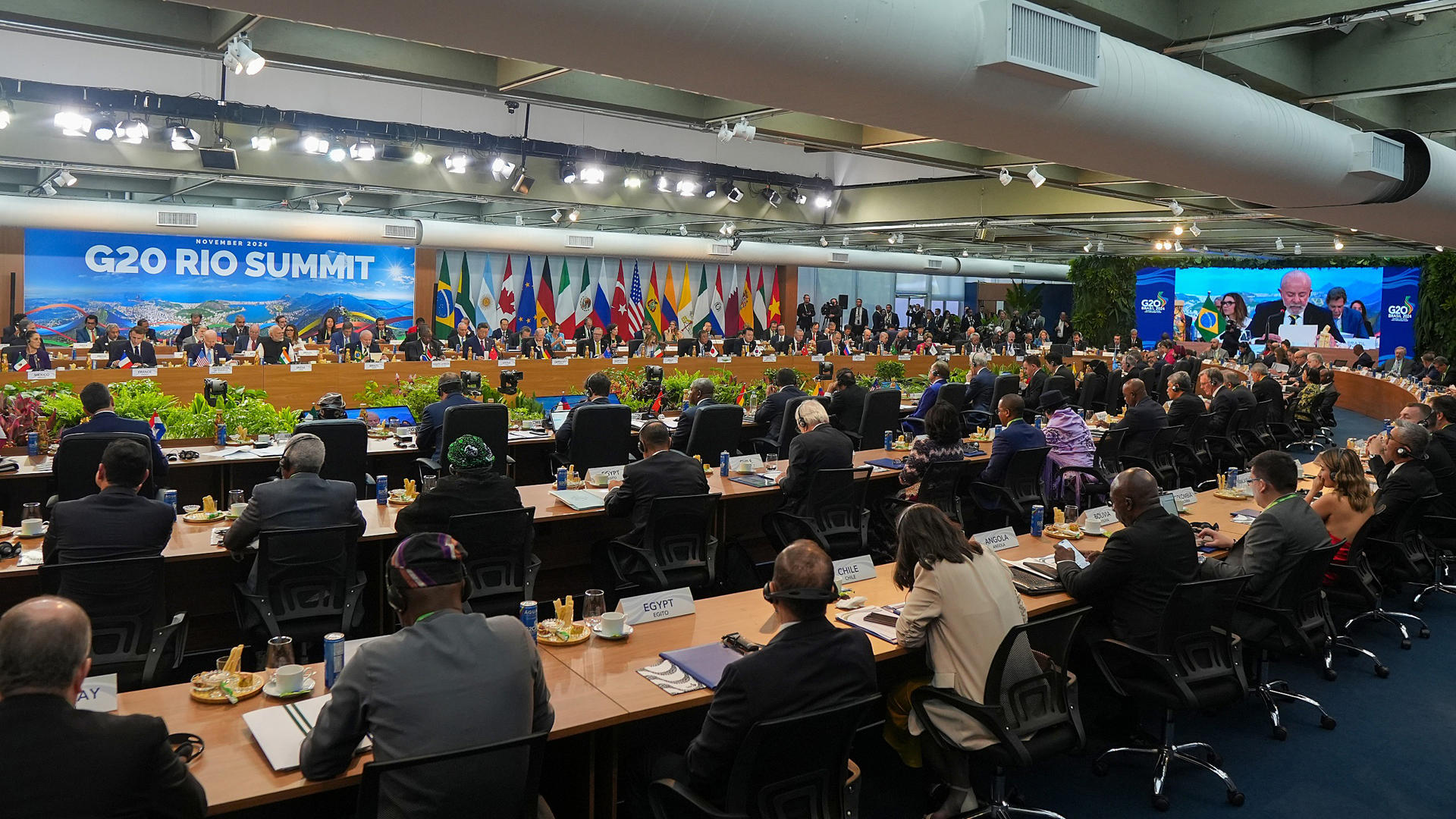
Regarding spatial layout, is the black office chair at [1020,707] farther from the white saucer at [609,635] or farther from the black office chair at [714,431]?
the black office chair at [714,431]

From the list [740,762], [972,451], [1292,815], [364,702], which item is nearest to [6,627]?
[364,702]

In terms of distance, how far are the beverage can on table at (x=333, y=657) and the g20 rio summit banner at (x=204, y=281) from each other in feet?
48.4

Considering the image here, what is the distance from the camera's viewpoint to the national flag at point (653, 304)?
75.7 feet

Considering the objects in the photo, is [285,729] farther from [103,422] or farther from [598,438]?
[598,438]

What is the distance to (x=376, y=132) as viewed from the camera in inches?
364

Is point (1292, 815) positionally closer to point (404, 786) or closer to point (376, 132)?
point (404, 786)

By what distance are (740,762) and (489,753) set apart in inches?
24.4

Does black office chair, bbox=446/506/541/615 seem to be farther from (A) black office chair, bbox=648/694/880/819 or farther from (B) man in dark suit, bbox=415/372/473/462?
(B) man in dark suit, bbox=415/372/473/462

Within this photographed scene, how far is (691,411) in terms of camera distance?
23.6ft

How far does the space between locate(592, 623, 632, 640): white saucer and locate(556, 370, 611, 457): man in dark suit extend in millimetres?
3649

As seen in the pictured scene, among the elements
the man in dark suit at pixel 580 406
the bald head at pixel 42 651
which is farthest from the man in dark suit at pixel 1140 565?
the man in dark suit at pixel 580 406

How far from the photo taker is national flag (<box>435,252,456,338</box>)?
65.6 feet

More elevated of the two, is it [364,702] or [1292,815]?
[364,702]

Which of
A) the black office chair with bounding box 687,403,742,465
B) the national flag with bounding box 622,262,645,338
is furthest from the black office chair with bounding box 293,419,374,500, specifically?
the national flag with bounding box 622,262,645,338
